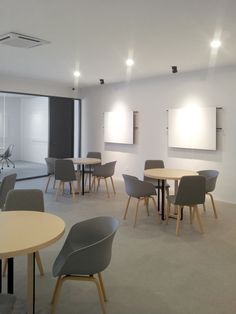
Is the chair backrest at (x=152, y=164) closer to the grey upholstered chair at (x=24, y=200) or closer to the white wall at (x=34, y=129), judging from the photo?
the grey upholstered chair at (x=24, y=200)

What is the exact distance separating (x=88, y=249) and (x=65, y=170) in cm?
409

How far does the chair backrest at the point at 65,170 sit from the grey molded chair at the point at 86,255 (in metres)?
3.60

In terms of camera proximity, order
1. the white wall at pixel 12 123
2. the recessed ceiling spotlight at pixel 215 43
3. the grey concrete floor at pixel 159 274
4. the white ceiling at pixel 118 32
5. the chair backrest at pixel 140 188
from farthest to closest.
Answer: the white wall at pixel 12 123 → the chair backrest at pixel 140 188 → the recessed ceiling spotlight at pixel 215 43 → the white ceiling at pixel 118 32 → the grey concrete floor at pixel 159 274

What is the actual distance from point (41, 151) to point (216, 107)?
23.8 ft

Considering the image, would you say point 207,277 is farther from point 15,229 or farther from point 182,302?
point 15,229

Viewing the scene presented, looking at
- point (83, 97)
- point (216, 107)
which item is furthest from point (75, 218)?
point (83, 97)

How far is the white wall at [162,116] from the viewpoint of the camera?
19.6ft

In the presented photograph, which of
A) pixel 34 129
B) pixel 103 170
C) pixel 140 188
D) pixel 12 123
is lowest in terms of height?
pixel 140 188

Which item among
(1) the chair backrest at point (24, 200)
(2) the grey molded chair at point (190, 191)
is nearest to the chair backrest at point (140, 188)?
(2) the grey molded chair at point (190, 191)

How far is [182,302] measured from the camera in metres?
2.50

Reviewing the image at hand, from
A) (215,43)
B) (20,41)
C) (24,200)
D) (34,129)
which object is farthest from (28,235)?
(34,129)

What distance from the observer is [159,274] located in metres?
2.99

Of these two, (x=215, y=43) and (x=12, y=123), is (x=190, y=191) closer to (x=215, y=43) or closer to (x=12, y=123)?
(x=215, y=43)

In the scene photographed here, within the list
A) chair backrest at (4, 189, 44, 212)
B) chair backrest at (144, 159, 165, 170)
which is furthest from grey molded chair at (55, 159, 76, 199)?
chair backrest at (4, 189, 44, 212)
